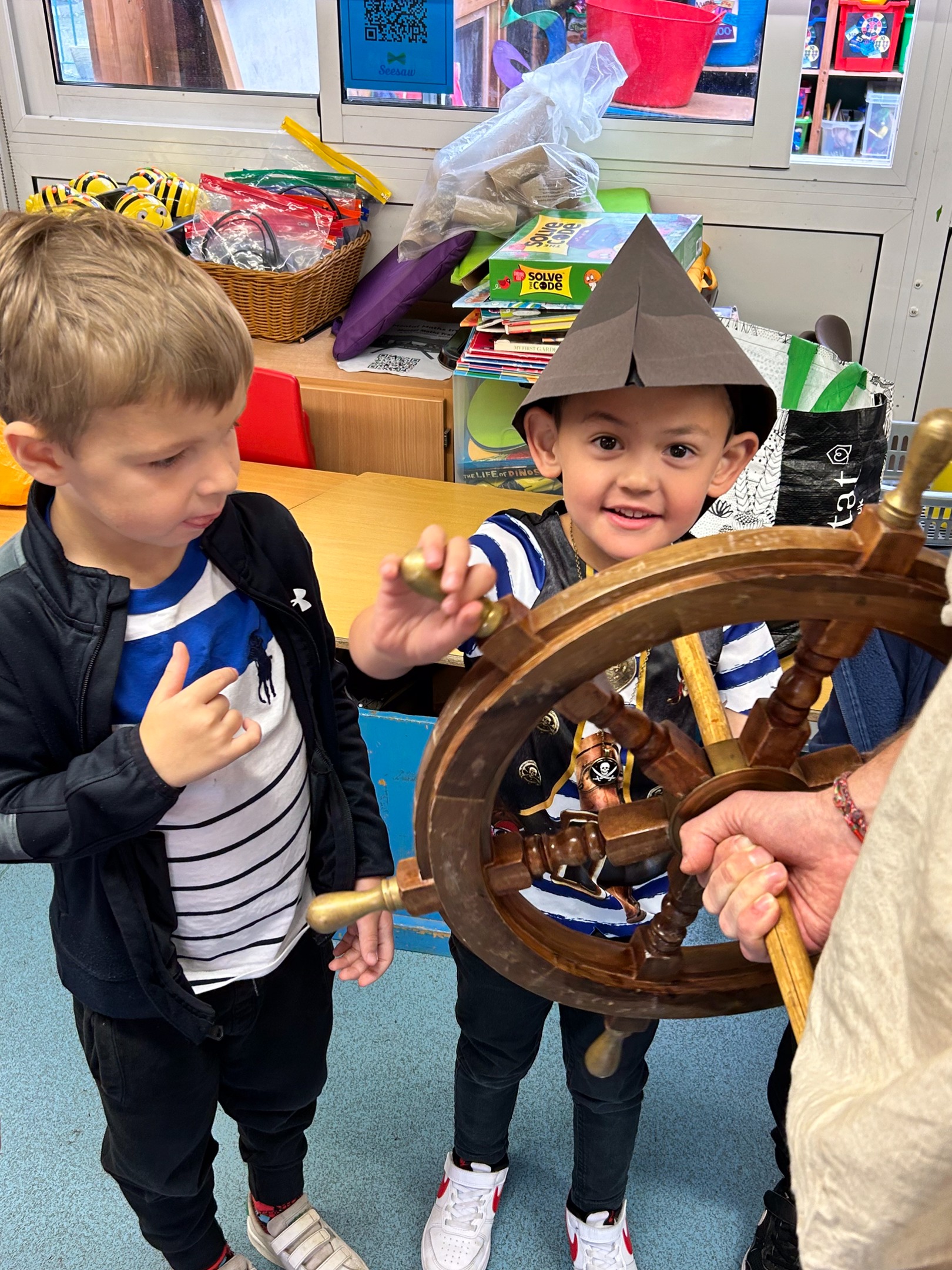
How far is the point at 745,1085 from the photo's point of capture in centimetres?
170

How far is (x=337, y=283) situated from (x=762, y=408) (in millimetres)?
1739

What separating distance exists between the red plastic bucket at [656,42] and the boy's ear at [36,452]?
1876 mm

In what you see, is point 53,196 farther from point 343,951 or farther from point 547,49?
point 343,951

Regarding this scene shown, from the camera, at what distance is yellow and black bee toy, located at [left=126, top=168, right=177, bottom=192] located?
8.13 ft

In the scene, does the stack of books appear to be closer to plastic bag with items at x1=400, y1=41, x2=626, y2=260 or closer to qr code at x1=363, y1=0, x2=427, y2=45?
plastic bag with items at x1=400, y1=41, x2=626, y2=260

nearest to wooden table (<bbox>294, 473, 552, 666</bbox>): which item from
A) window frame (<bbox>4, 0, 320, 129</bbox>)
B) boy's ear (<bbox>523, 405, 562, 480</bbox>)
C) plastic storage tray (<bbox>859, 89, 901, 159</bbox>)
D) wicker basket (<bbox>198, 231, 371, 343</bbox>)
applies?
wicker basket (<bbox>198, 231, 371, 343</bbox>)

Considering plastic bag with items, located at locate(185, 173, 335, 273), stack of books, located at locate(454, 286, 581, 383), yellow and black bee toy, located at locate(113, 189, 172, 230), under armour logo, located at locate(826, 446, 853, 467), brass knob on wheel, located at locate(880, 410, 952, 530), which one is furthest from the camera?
yellow and black bee toy, located at locate(113, 189, 172, 230)

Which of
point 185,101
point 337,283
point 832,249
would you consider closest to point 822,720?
point 832,249

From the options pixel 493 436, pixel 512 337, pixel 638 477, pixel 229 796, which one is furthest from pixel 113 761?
pixel 493 436

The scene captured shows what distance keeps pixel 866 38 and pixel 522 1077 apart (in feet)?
10.3

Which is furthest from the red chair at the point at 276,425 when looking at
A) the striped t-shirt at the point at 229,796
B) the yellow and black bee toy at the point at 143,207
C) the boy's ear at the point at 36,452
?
the boy's ear at the point at 36,452

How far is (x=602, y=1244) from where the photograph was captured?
1.40 m

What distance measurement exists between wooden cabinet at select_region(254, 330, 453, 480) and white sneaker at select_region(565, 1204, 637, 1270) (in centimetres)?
148

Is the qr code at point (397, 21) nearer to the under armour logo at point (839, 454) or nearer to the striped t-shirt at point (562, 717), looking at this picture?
the under armour logo at point (839, 454)
